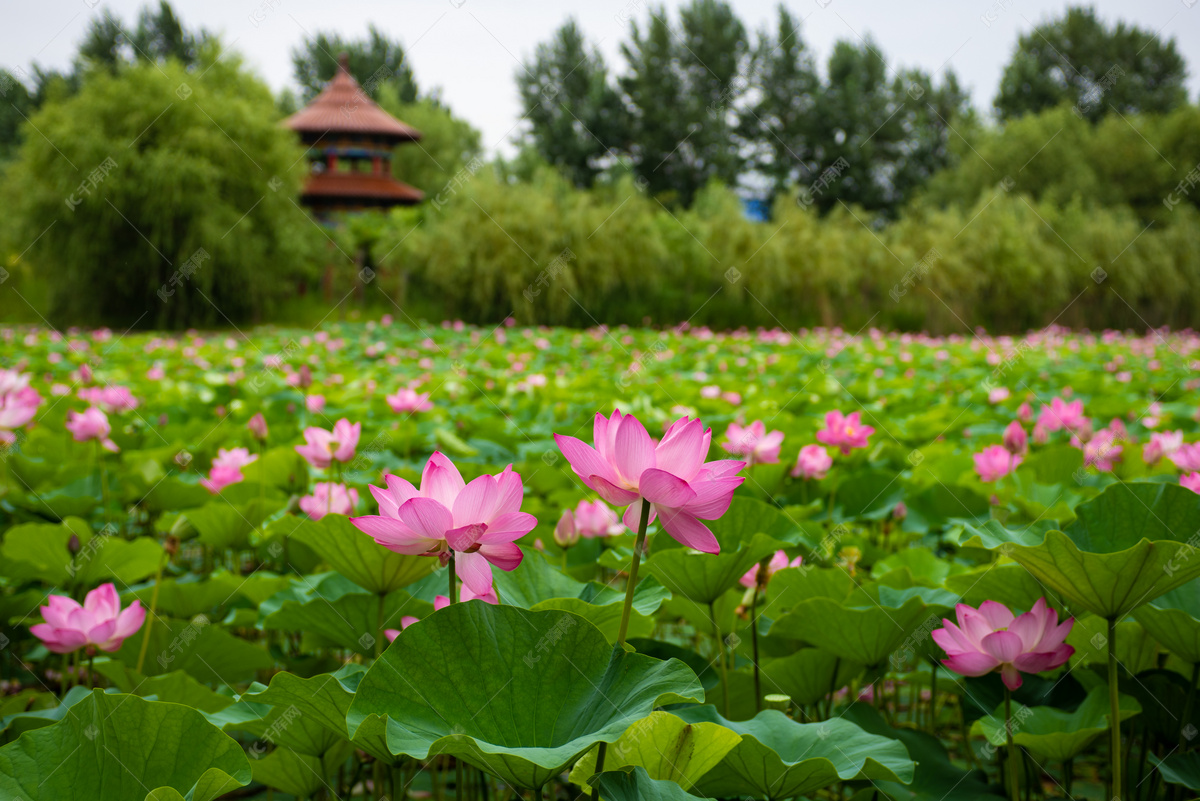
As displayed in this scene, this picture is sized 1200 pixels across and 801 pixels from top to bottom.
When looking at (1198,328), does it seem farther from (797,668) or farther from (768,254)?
(797,668)

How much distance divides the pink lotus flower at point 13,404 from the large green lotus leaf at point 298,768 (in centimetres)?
123

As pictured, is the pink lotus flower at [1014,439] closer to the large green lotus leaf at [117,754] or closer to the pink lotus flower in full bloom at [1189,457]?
the pink lotus flower in full bloom at [1189,457]

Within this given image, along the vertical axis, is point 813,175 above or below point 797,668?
above

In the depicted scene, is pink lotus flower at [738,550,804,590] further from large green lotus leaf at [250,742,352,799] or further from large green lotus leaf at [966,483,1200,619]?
large green lotus leaf at [250,742,352,799]

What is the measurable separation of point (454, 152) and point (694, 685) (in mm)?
27828

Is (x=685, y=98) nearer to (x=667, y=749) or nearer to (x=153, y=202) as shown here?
(x=153, y=202)

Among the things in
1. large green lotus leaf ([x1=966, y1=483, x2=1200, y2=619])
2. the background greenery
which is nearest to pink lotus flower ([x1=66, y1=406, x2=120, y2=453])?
large green lotus leaf ([x1=966, y1=483, x2=1200, y2=619])

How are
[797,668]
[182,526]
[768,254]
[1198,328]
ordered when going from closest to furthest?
[797,668], [182,526], [768,254], [1198,328]

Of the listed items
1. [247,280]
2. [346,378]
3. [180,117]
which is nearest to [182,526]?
[346,378]

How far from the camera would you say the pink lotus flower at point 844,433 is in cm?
171

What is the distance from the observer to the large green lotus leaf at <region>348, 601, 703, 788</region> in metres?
0.60

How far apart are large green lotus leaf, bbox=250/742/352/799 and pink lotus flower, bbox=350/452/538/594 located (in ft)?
0.97

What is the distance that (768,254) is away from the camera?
14523mm

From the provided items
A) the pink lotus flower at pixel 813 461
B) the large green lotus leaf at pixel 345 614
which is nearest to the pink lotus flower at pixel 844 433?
the pink lotus flower at pixel 813 461
